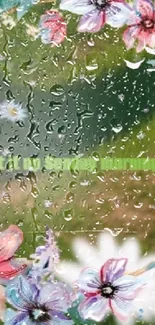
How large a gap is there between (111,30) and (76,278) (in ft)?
1.56

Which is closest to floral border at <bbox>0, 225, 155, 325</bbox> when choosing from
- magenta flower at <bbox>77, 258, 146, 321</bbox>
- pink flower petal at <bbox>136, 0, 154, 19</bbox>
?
magenta flower at <bbox>77, 258, 146, 321</bbox>

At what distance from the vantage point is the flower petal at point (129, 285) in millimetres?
1066

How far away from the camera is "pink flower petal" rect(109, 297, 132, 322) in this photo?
1070mm

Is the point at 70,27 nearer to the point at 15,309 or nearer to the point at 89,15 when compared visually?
the point at 89,15

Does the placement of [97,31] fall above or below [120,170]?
above

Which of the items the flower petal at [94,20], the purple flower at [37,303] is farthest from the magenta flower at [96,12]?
the purple flower at [37,303]

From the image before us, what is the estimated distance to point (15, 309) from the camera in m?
1.08

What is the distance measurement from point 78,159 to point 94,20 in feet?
0.87

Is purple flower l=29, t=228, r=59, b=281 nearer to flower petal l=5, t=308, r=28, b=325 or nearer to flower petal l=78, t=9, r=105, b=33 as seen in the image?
flower petal l=5, t=308, r=28, b=325

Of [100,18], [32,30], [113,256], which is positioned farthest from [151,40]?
[113,256]

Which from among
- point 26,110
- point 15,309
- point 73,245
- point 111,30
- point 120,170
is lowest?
point 15,309

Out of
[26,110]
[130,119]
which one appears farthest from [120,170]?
[26,110]

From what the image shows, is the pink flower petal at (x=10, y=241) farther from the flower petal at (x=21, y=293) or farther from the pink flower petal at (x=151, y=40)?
the pink flower petal at (x=151, y=40)

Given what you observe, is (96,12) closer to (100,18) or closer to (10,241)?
(100,18)
